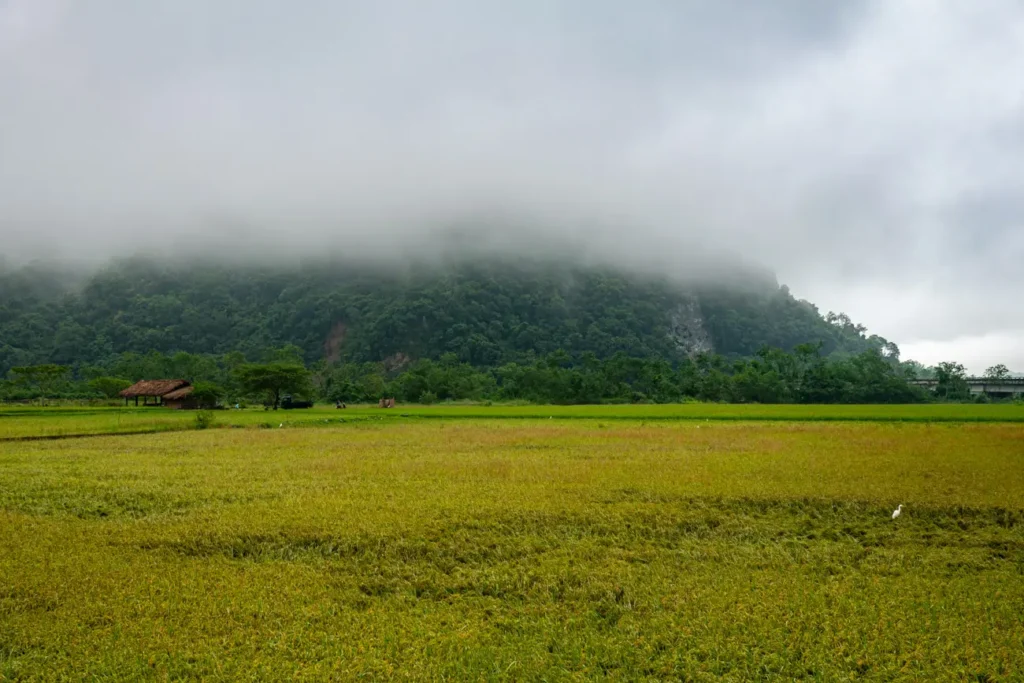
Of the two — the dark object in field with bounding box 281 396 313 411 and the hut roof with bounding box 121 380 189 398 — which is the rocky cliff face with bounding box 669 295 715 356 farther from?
the hut roof with bounding box 121 380 189 398

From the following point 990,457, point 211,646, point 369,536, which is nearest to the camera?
point 211,646

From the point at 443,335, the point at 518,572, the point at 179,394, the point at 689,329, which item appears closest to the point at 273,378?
the point at 179,394

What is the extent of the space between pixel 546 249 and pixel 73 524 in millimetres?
168548

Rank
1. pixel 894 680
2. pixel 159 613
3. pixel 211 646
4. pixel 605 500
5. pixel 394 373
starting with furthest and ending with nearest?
1. pixel 394 373
2. pixel 605 500
3. pixel 159 613
4. pixel 211 646
5. pixel 894 680

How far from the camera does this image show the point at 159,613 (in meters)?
6.77

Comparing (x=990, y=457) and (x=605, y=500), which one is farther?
(x=990, y=457)

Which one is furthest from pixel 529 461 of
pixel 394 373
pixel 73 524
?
pixel 394 373

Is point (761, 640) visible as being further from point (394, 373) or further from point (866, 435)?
point (394, 373)

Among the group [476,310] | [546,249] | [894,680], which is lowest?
[894,680]

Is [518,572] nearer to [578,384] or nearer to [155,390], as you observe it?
[155,390]

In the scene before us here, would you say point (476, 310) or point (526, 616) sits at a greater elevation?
point (476, 310)

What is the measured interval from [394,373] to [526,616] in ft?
364

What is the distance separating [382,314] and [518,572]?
119030 millimetres

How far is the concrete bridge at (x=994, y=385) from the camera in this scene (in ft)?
262
